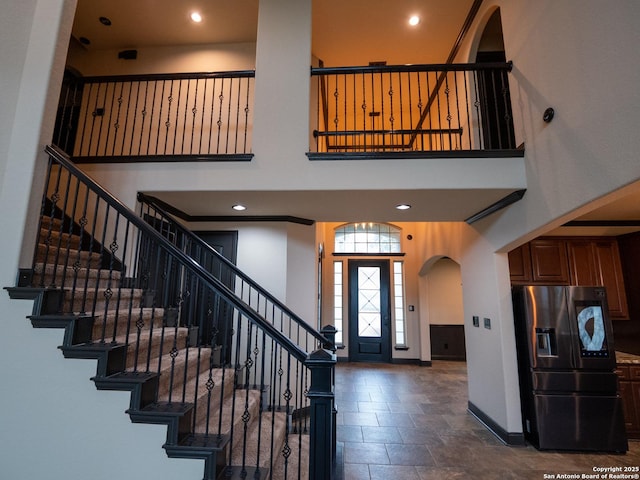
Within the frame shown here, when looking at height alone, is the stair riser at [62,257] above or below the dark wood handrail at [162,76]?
below

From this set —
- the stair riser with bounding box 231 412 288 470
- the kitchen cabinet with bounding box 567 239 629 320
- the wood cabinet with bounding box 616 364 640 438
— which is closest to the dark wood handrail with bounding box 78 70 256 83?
the stair riser with bounding box 231 412 288 470

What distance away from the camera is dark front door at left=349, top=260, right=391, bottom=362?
23.7ft

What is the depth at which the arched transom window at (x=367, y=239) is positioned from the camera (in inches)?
299

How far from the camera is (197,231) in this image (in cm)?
434

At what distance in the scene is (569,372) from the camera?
3236 millimetres

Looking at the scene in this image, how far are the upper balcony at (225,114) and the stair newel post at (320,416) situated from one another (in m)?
2.03

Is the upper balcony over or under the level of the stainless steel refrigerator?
over

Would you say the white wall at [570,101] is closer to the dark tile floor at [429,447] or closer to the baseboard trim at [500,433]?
the baseboard trim at [500,433]

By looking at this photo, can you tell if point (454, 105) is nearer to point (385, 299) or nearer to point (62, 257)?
point (385, 299)

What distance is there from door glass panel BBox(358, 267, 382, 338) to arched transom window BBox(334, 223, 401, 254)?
0.53 m

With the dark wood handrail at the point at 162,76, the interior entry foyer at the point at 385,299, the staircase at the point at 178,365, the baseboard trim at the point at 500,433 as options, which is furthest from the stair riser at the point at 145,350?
the interior entry foyer at the point at 385,299

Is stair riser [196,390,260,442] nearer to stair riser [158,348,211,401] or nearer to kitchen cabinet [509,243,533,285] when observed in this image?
stair riser [158,348,211,401]

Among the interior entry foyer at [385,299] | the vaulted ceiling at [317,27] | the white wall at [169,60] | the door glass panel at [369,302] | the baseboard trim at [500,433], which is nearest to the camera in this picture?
the baseboard trim at [500,433]

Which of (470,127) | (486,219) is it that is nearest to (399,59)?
(470,127)
